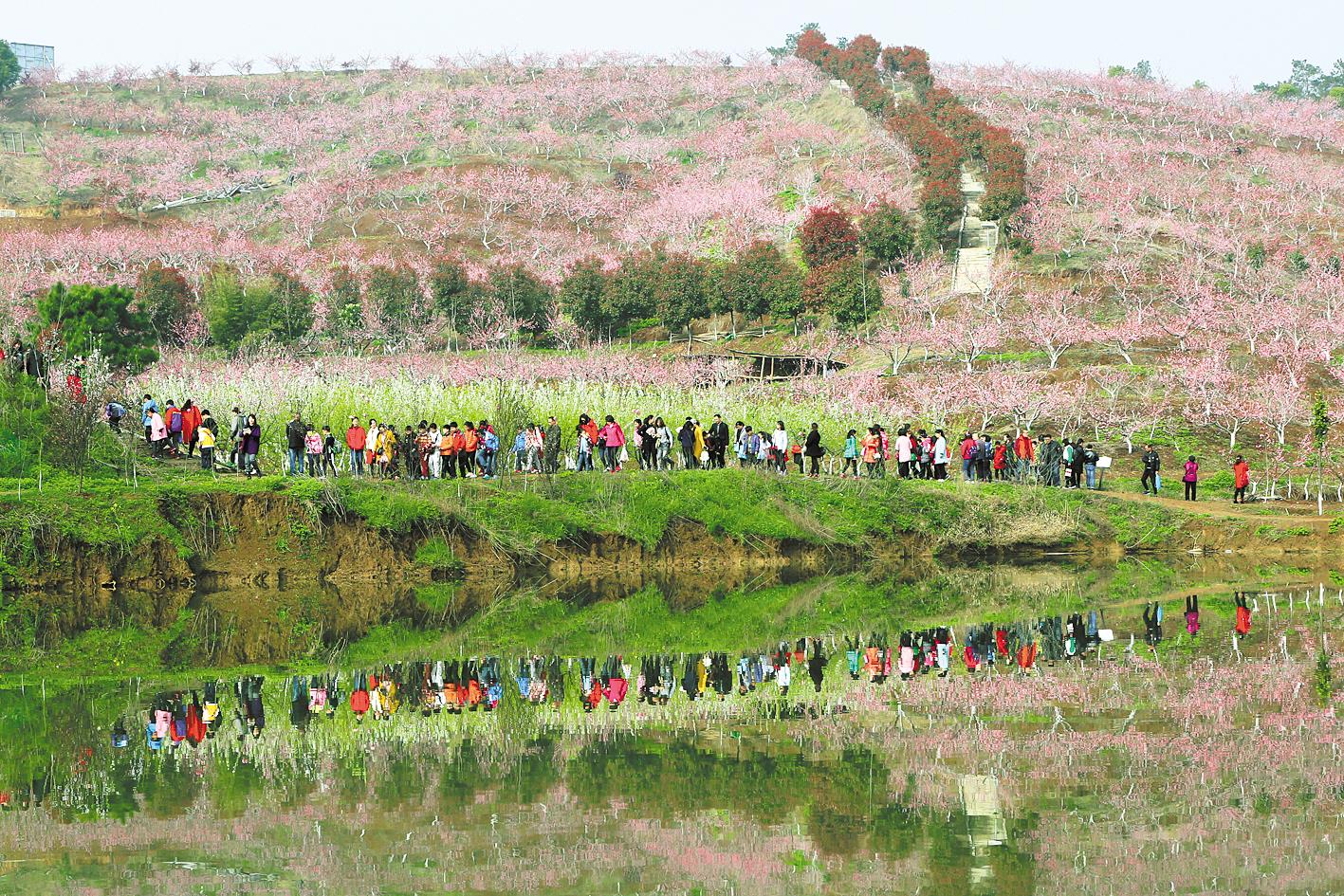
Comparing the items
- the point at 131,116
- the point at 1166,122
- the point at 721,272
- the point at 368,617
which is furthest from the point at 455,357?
the point at 131,116

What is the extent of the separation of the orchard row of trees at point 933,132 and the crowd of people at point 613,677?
4346 cm

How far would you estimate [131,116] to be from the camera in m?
106

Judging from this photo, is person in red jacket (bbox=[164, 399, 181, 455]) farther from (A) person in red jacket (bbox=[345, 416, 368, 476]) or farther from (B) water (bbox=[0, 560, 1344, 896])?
(B) water (bbox=[0, 560, 1344, 896])

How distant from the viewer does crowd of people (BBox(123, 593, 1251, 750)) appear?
47.6 feet

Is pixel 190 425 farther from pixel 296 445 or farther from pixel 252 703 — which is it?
pixel 252 703

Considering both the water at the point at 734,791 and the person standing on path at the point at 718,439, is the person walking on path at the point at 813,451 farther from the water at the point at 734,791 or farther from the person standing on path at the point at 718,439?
the water at the point at 734,791

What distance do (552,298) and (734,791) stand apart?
4726cm

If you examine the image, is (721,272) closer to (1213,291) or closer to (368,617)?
(1213,291)

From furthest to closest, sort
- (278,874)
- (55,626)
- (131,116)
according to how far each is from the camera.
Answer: (131,116) → (55,626) → (278,874)

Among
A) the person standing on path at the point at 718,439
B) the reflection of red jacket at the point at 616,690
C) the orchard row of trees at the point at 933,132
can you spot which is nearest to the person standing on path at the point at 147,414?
the person standing on path at the point at 718,439

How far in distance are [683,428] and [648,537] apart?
3.14 metres

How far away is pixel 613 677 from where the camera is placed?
646 inches

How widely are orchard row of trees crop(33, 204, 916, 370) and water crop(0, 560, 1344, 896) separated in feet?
117

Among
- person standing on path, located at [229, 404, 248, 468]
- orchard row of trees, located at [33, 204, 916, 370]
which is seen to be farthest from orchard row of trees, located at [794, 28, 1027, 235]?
person standing on path, located at [229, 404, 248, 468]
